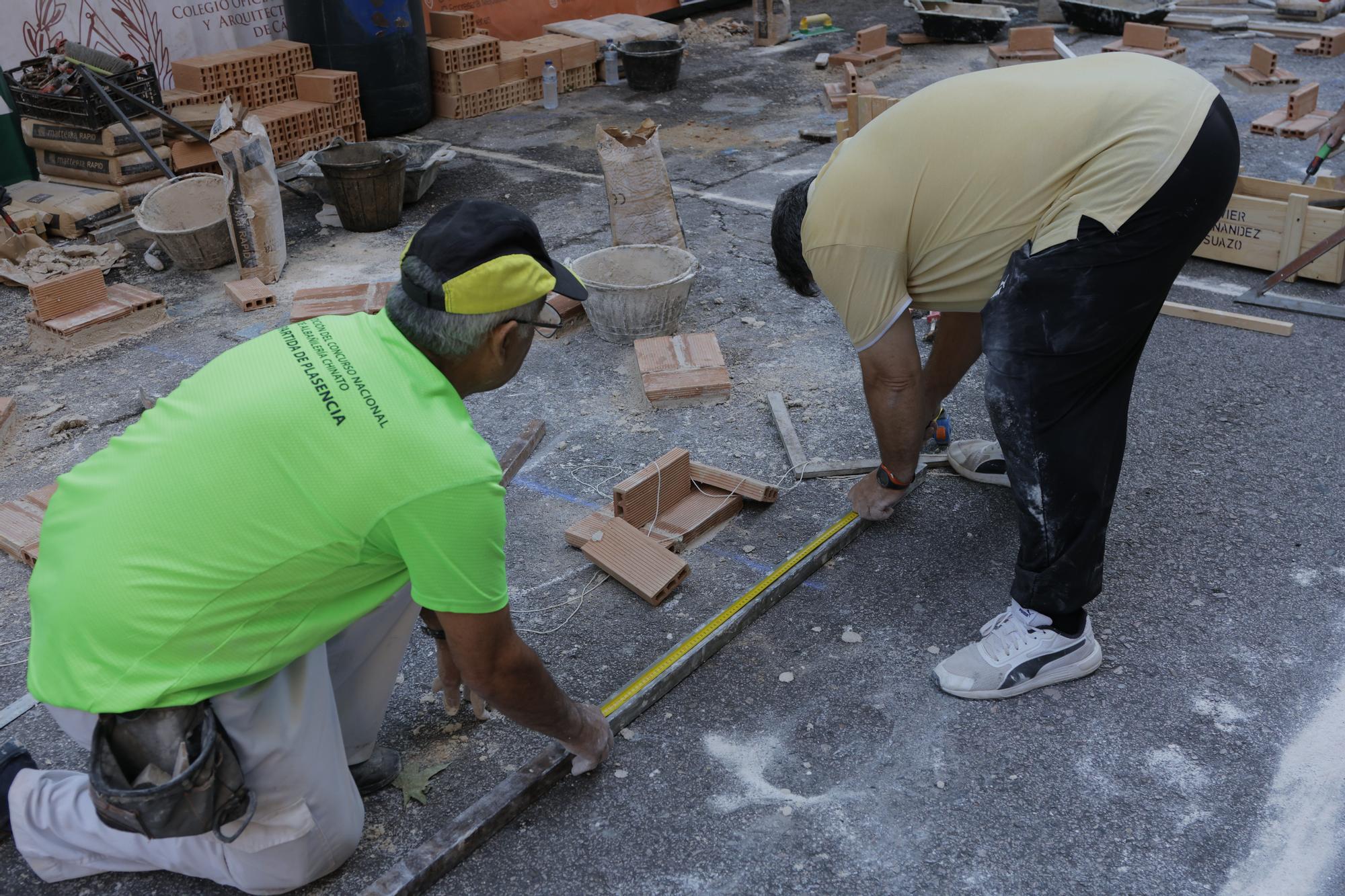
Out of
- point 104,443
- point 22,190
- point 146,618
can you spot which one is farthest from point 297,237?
point 146,618

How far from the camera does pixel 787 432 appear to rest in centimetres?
461

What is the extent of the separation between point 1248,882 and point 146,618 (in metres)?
2.61

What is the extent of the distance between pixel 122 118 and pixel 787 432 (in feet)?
16.2

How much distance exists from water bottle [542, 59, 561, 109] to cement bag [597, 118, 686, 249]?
4.24m

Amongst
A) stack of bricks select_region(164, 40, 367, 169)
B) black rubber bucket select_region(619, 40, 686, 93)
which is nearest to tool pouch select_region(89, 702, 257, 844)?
stack of bricks select_region(164, 40, 367, 169)

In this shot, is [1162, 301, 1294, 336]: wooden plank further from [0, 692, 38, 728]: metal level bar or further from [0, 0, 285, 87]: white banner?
[0, 0, 285, 87]: white banner

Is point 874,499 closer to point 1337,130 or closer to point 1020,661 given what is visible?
point 1020,661

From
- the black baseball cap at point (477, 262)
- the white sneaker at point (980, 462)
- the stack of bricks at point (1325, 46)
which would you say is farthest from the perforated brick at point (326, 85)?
the stack of bricks at point (1325, 46)

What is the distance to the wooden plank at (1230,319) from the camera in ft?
17.8

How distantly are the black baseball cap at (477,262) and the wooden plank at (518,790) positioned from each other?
1.28 metres

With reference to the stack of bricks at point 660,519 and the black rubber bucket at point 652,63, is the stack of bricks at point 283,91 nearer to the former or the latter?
the black rubber bucket at point 652,63

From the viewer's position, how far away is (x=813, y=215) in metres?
3.24

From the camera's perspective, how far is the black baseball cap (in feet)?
7.35

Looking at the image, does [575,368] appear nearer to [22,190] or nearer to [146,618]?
[146,618]
